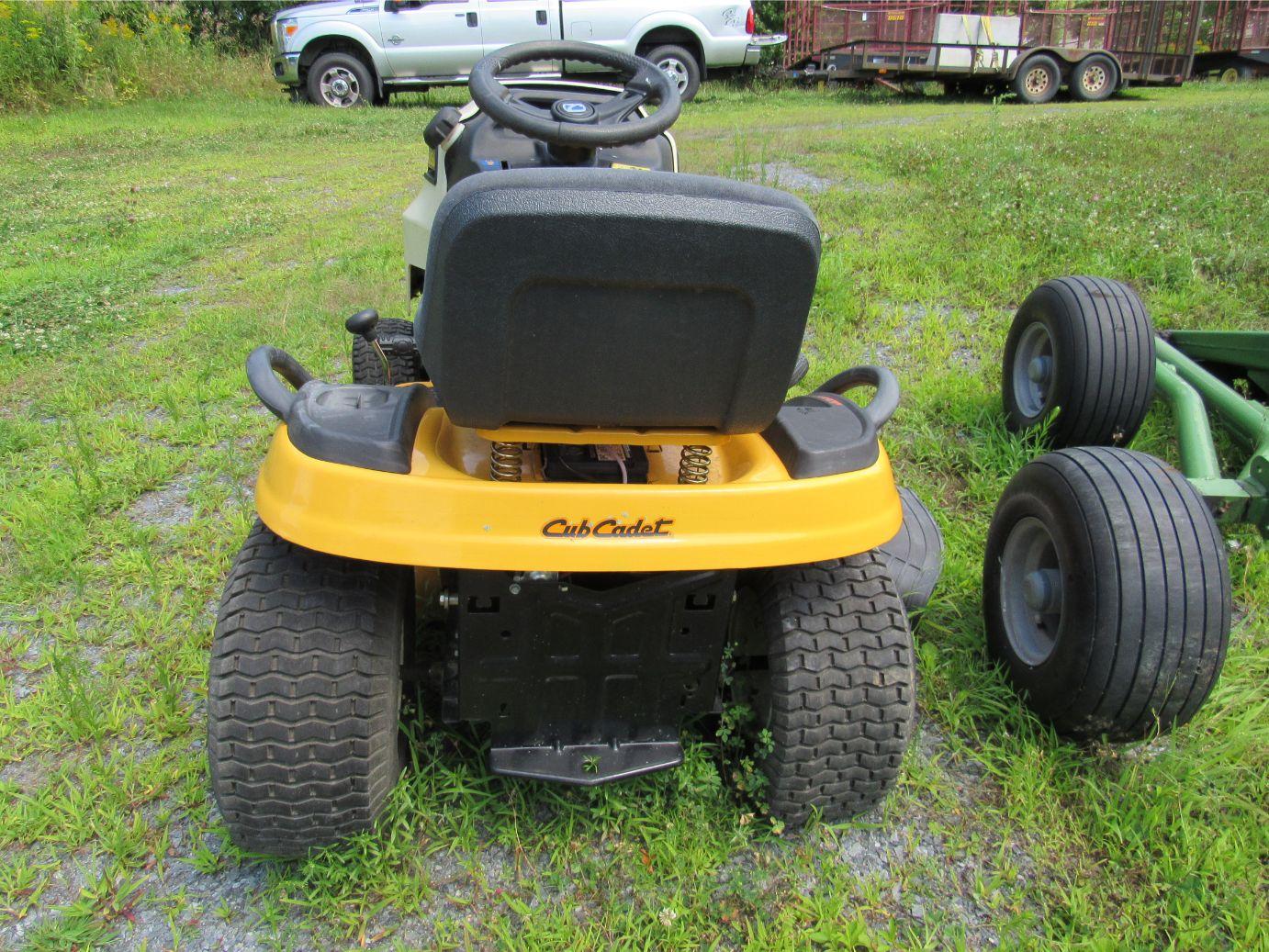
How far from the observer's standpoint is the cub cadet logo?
162cm

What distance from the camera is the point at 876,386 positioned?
2158 millimetres

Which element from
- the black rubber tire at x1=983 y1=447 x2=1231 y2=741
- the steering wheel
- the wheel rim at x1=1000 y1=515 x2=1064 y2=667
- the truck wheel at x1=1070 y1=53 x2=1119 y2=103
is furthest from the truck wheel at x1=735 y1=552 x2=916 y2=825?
the truck wheel at x1=1070 y1=53 x2=1119 y2=103

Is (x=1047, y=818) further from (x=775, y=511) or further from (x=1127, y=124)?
(x=1127, y=124)

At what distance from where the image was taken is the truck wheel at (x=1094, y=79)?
42.1 feet

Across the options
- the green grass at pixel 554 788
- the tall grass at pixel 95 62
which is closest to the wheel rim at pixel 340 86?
the tall grass at pixel 95 62

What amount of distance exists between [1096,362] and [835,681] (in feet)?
6.08

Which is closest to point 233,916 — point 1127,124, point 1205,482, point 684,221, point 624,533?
point 624,533

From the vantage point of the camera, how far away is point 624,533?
1638 mm

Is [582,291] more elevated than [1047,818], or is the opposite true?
[582,291]

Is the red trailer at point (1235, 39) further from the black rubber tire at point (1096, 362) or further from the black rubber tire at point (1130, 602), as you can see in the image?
the black rubber tire at point (1130, 602)

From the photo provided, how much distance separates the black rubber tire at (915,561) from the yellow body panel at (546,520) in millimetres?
887

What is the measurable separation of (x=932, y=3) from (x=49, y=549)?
43.9 ft

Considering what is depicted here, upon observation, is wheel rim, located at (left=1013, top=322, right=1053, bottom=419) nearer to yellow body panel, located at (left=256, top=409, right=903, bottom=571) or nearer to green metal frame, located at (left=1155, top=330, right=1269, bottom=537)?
green metal frame, located at (left=1155, top=330, right=1269, bottom=537)

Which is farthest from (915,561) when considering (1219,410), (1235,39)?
(1235,39)
